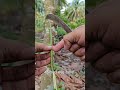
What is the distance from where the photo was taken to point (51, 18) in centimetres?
164

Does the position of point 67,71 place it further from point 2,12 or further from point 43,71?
point 2,12

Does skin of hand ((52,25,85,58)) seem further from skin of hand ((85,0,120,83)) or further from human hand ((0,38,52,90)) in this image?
human hand ((0,38,52,90))

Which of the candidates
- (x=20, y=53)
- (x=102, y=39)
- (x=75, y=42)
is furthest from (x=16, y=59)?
(x=102, y=39)

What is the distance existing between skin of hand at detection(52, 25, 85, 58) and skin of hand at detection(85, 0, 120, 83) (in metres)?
0.03

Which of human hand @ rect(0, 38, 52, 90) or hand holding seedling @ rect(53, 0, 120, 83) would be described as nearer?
hand holding seedling @ rect(53, 0, 120, 83)

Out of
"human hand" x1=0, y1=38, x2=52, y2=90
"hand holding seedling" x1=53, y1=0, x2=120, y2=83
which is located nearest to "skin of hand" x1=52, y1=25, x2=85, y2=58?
"hand holding seedling" x1=53, y1=0, x2=120, y2=83

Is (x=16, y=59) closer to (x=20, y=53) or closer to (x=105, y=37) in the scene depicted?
(x=20, y=53)

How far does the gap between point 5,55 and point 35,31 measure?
27 centimetres

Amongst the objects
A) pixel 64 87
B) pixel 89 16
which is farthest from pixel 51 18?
pixel 64 87

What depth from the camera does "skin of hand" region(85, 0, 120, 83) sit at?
160 cm

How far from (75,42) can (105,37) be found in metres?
0.19

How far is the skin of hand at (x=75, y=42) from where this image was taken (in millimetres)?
1613

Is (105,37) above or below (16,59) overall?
above

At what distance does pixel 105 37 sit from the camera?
1.60 metres
